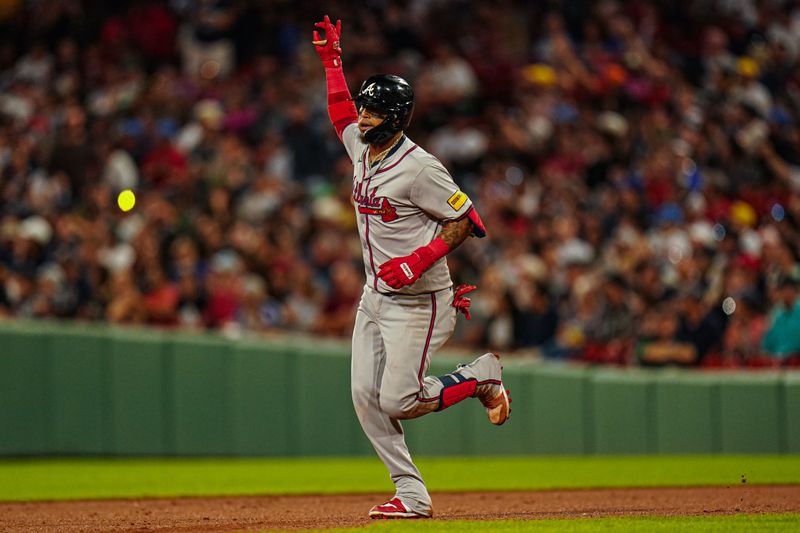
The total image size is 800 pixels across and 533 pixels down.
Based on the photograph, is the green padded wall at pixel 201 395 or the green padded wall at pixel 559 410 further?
the green padded wall at pixel 559 410

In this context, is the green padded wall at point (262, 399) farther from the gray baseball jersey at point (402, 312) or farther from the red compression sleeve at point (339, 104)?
the gray baseball jersey at point (402, 312)

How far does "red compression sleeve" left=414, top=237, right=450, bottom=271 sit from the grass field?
10.0 feet

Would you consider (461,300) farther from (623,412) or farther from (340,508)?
(623,412)

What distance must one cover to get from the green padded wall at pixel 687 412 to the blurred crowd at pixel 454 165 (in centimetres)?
24

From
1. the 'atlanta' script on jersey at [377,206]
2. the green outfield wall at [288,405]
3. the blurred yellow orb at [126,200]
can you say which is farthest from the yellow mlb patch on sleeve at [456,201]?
the blurred yellow orb at [126,200]

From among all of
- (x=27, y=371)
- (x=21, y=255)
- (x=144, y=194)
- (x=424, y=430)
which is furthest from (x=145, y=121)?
(x=424, y=430)

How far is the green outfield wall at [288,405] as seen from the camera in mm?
11008

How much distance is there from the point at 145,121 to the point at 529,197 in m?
4.39

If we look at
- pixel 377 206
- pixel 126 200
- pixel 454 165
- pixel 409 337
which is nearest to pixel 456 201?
pixel 377 206

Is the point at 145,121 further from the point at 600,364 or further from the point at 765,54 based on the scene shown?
the point at 765,54

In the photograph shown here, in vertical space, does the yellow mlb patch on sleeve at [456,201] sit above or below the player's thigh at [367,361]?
above

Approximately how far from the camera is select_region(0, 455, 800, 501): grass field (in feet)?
27.9

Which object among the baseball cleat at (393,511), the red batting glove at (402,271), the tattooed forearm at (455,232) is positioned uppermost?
the tattooed forearm at (455,232)

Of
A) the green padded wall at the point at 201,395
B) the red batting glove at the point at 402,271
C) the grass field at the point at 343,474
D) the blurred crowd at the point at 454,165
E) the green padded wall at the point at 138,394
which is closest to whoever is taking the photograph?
the red batting glove at the point at 402,271
